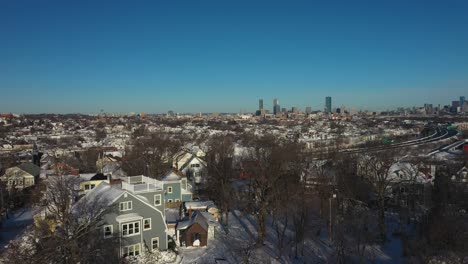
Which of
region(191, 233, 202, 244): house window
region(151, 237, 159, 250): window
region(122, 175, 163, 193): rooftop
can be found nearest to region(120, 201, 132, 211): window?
region(122, 175, 163, 193): rooftop

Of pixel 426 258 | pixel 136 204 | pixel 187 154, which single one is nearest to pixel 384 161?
pixel 426 258

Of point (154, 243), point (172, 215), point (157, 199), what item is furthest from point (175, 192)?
point (154, 243)

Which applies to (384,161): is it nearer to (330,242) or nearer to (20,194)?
(330,242)

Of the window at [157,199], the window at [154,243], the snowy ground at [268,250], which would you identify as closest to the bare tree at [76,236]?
Result: the window at [154,243]

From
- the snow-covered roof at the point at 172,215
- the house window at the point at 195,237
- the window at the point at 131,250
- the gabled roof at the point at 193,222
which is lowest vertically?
the snow-covered roof at the point at 172,215

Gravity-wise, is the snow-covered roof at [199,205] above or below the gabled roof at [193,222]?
below

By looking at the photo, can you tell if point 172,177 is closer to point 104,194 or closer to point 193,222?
point 193,222

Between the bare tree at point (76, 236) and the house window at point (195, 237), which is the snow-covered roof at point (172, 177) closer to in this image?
the house window at point (195, 237)
